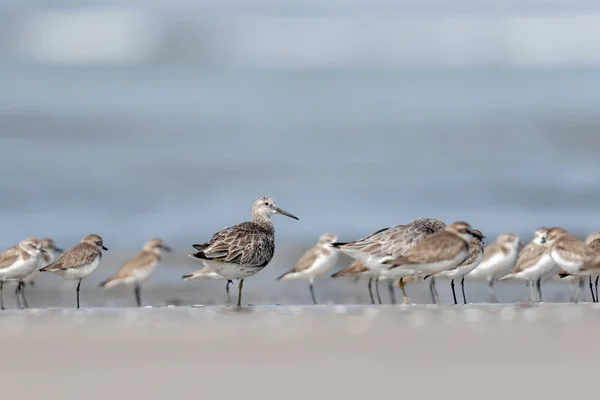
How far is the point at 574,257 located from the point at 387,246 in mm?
1663

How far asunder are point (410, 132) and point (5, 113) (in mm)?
9650

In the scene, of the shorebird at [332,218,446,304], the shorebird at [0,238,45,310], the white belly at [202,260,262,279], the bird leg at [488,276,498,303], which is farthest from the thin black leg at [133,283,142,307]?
the bird leg at [488,276,498,303]

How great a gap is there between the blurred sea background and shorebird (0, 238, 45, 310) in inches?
77.7

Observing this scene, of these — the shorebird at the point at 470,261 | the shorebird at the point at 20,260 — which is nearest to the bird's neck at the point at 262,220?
the shorebird at the point at 470,261

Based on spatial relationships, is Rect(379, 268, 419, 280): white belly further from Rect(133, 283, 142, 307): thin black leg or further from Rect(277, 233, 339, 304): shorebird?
Rect(133, 283, 142, 307): thin black leg

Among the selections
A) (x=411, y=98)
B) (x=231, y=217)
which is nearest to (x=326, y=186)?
(x=231, y=217)

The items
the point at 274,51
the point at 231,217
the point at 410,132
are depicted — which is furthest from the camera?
the point at 274,51

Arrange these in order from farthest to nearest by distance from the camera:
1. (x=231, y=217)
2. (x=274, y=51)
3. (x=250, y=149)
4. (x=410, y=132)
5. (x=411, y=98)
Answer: (x=274, y=51) → (x=411, y=98) → (x=410, y=132) → (x=250, y=149) → (x=231, y=217)

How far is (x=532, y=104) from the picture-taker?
30578 mm

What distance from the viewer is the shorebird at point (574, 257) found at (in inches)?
421

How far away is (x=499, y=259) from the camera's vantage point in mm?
12305

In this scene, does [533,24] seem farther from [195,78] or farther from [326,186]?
[326,186]

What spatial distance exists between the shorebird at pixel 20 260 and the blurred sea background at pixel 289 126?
6.48 ft

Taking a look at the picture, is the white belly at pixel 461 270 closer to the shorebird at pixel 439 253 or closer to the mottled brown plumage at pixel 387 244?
the mottled brown plumage at pixel 387 244
